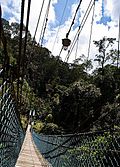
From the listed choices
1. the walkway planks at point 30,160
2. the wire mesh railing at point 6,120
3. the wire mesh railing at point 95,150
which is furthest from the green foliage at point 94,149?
the walkway planks at point 30,160

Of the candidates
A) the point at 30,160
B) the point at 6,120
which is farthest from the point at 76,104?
the point at 6,120

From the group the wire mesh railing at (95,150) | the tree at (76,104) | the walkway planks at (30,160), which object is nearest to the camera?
the wire mesh railing at (95,150)

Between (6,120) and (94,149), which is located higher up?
(6,120)

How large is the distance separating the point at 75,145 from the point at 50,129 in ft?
55.4

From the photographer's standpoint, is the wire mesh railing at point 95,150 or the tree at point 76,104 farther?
the tree at point 76,104

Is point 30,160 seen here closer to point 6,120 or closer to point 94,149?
point 94,149

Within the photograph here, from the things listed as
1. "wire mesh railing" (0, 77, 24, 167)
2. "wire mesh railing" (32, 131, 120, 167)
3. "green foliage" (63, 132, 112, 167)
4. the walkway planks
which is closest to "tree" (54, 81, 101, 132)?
the walkway planks

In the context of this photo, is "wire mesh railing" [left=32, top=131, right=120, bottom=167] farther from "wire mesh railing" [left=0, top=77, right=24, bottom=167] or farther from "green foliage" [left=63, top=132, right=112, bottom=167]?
"wire mesh railing" [left=0, top=77, right=24, bottom=167]

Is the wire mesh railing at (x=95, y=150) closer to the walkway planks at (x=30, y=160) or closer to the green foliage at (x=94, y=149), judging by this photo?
the green foliage at (x=94, y=149)

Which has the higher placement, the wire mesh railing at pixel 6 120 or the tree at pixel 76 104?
the tree at pixel 76 104

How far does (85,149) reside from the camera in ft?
11.9

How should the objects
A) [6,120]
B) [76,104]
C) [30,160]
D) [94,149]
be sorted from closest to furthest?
1. [6,120]
2. [94,149]
3. [30,160]
4. [76,104]

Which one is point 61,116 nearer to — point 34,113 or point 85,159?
point 34,113

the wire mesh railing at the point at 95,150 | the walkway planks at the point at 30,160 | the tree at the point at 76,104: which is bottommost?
the wire mesh railing at the point at 95,150
